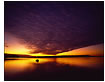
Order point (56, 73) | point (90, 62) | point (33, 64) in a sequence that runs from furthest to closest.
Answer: point (33, 64) < point (90, 62) < point (56, 73)

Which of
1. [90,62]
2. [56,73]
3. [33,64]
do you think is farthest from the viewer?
[33,64]

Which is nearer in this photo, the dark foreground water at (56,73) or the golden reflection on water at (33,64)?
the dark foreground water at (56,73)

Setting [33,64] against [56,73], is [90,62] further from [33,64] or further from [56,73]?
[33,64]

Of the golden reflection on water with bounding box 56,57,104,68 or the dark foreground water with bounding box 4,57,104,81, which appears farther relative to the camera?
the golden reflection on water with bounding box 56,57,104,68

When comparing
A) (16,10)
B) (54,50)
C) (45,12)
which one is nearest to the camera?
(16,10)

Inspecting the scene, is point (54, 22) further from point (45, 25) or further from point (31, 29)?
point (31, 29)

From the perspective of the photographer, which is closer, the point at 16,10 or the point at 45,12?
the point at 16,10

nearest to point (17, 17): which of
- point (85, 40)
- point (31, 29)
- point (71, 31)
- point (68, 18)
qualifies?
point (31, 29)

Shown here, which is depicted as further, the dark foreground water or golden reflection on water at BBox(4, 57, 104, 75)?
golden reflection on water at BBox(4, 57, 104, 75)

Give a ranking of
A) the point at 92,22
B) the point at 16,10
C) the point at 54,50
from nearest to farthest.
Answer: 1. the point at 16,10
2. the point at 92,22
3. the point at 54,50

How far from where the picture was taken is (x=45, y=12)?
181 centimetres

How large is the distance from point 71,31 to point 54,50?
27.5 inches

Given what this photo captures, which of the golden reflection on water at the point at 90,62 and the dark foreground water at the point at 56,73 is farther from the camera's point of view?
the golden reflection on water at the point at 90,62

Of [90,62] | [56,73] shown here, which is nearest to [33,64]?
[56,73]
